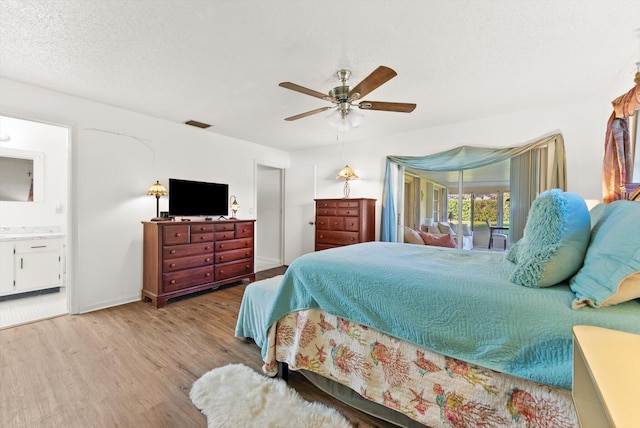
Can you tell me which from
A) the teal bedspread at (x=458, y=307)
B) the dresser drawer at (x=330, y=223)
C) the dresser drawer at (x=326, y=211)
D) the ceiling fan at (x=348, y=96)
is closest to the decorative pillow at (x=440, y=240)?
the dresser drawer at (x=330, y=223)

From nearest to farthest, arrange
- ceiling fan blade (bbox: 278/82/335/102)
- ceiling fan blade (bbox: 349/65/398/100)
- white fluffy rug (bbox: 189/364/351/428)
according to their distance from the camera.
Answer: white fluffy rug (bbox: 189/364/351/428) → ceiling fan blade (bbox: 349/65/398/100) → ceiling fan blade (bbox: 278/82/335/102)

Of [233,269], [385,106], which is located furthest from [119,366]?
[385,106]

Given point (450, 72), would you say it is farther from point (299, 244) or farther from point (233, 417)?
point (299, 244)

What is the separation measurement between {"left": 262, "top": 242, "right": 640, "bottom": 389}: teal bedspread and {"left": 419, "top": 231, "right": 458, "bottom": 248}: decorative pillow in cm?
210

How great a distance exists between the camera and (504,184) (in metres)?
3.63

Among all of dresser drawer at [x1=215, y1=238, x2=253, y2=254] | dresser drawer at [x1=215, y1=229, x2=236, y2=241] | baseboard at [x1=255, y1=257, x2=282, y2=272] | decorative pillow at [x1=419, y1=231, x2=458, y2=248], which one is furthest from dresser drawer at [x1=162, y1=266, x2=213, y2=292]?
decorative pillow at [x1=419, y1=231, x2=458, y2=248]

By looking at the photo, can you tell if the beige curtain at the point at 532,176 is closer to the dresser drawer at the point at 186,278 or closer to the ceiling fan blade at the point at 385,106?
the ceiling fan blade at the point at 385,106

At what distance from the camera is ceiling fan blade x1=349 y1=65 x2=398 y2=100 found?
1749mm

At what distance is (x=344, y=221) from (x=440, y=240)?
1440 mm

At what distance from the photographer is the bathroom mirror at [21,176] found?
3502 mm

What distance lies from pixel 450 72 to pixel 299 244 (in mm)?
3895

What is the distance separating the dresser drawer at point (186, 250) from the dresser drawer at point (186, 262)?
0.16 ft

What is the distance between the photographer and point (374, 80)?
1881 mm

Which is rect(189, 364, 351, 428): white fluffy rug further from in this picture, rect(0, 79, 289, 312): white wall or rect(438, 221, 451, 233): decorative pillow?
rect(438, 221, 451, 233): decorative pillow
